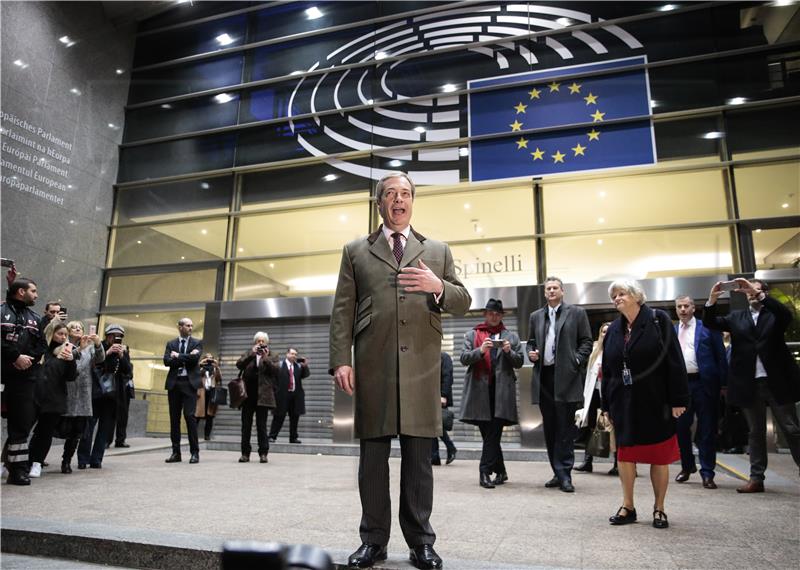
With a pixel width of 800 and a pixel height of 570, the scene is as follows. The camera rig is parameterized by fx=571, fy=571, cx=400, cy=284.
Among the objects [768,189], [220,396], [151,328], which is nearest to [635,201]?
[768,189]

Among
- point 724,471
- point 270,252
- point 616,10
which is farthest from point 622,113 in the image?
point 270,252

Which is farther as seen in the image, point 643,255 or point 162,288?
point 162,288

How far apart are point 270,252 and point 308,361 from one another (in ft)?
8.39

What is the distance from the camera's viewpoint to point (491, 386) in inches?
224

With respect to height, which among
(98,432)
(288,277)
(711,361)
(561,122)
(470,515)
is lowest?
(470,515)

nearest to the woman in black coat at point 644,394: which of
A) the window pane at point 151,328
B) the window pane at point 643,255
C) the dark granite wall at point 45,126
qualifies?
the dark granite wall at point 45,126

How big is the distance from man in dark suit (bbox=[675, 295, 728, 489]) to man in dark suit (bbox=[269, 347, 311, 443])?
6.35 m

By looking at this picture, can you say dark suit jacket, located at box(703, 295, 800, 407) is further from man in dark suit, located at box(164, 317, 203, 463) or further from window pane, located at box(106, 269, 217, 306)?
window pane, located at box(106, 269, 217, 306)

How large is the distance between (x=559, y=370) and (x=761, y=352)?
1734 mm

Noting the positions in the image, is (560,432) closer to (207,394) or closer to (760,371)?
(760,371)

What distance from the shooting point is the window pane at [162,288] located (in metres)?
12.5

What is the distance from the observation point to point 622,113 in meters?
10.4

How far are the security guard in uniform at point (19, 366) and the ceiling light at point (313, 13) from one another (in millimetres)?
9868

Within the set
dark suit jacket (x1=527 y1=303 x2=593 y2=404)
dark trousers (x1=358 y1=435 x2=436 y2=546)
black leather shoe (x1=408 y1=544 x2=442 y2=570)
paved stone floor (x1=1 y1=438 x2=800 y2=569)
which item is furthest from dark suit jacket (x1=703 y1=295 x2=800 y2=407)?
black leather shoe (x1=408 y1=544 x2=442 y2=570)
